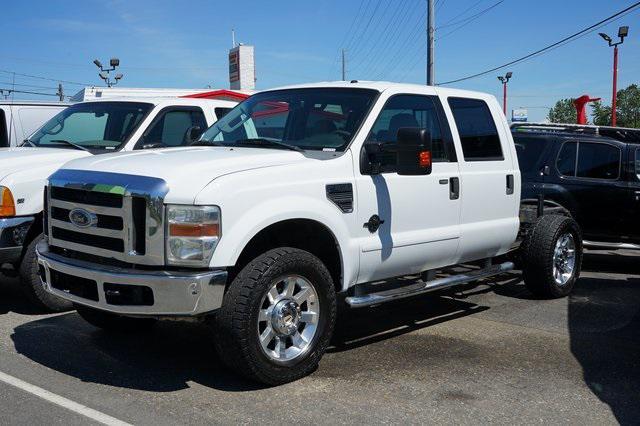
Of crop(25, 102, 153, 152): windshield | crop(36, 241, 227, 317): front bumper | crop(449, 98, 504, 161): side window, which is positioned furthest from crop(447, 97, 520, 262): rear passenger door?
crop(25, 102, 153, 152): windshield

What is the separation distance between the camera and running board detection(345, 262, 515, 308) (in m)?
5.13

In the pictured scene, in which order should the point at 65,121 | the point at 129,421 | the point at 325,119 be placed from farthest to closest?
the point at 65,121 < the point at 325,119 < the point at 129,421

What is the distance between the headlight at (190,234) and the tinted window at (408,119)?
1.61 metres

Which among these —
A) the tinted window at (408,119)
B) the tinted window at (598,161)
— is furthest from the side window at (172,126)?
the tinted window at (598,161)

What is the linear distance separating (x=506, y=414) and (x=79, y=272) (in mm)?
2824

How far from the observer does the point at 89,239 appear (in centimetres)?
468

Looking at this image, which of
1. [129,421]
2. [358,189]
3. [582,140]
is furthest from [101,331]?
[582,140]

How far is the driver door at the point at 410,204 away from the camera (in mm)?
5230

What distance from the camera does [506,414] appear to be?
4.24m

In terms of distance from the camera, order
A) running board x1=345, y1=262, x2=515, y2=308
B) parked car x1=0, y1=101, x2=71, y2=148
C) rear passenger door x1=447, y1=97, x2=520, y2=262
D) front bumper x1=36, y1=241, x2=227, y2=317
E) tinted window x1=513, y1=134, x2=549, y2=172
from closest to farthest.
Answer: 1. front bumper x1=36, y1=241, x2=227, y2=317
2. running board x1=345, y1=262, x2=515, y2=308
3. rear passenger door x1=447, y1=97, x2=520, y2=262
4. tinted window x1=513, y1=134, x2=549, y2=172
5. parked car x1=0, y1=101, x2=71, y2=148

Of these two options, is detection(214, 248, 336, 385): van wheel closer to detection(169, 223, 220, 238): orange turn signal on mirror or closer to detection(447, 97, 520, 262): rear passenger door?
detection(169, 223, 220, 238): orange turn signal on mirror

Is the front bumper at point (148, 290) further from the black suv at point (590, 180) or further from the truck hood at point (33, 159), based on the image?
the black suv at point (590, 180)

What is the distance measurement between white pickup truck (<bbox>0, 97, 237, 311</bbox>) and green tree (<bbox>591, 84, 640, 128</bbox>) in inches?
1913

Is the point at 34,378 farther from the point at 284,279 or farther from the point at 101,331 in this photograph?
the point at 284,279
